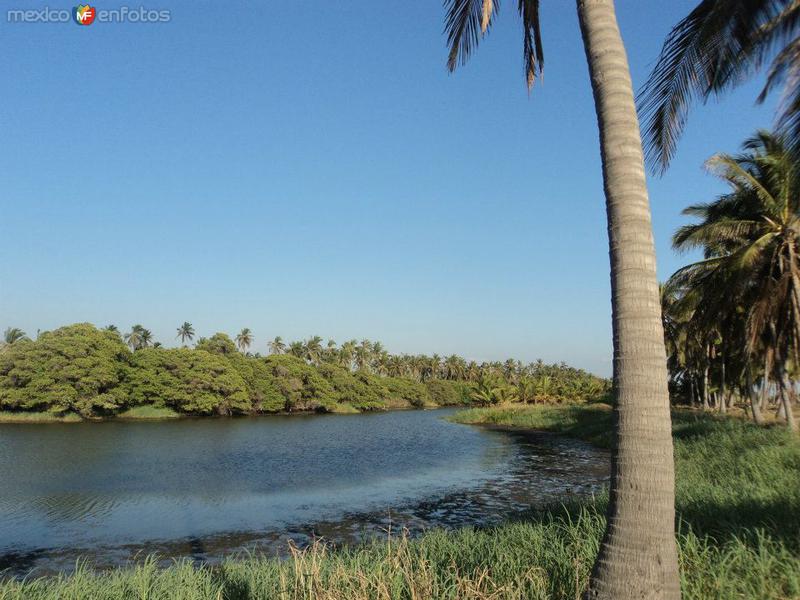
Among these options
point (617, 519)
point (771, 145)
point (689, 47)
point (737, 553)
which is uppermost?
point (771, 145)

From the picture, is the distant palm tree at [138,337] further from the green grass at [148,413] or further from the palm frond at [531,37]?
the palm frond at [531,37]

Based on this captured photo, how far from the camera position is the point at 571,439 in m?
37.3

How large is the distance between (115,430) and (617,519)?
44361mm

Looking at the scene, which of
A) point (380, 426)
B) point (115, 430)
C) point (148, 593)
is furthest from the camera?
point (380, 426)

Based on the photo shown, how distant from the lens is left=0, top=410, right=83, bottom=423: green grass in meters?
46.3

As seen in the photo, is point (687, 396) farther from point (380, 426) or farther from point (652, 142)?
point (652, 142)

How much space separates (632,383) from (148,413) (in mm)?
56499

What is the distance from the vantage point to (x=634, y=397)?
12.4 ft

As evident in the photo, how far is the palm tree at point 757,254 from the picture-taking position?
18.0m

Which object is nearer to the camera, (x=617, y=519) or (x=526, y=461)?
(x=617, y=519)

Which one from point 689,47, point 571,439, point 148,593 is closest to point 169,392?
point 571,439

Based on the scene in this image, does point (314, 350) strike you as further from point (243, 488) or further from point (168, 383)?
point (243, 488)

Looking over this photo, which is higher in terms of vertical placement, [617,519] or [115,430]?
[617,519]

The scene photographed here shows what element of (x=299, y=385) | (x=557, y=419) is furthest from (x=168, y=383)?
(x=557, y=419)
